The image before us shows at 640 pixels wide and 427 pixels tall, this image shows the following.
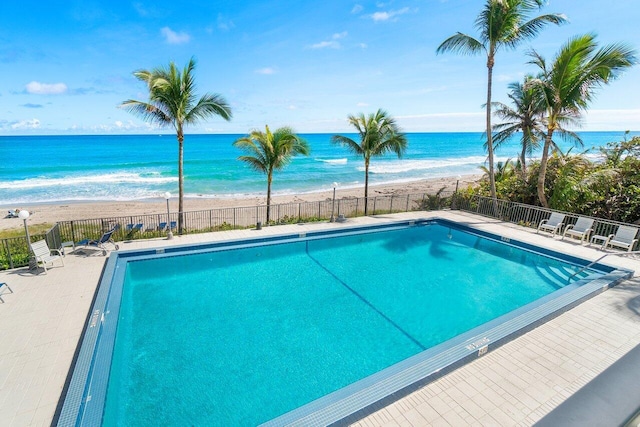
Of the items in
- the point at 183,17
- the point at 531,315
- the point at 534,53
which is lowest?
the point at 531,315

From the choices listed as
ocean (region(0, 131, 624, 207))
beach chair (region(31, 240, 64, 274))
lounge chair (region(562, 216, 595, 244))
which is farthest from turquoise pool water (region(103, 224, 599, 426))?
ocean (region(0, 131, 624, 207))

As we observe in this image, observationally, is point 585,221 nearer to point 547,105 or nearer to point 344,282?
point 547,105

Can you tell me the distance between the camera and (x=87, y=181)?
30.2 m

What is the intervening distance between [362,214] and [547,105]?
314 inches

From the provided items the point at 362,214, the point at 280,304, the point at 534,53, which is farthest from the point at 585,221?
the point at 280,304

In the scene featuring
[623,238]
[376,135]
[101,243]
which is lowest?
[101,243]

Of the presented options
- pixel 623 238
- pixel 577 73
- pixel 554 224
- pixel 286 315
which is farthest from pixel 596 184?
pixel 286 315

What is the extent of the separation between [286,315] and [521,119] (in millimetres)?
14448

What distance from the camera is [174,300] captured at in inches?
302

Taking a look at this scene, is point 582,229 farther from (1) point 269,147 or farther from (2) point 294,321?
(1) point 269,147

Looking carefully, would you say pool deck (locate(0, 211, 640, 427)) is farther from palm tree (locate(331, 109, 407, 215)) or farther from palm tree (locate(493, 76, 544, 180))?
palm tree (locate(331, 109, 407, 215))

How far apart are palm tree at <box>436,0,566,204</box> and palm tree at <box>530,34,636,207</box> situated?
1.38m

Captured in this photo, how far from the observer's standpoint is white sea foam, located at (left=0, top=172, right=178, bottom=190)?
1097 inches

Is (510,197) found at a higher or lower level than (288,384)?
higher
